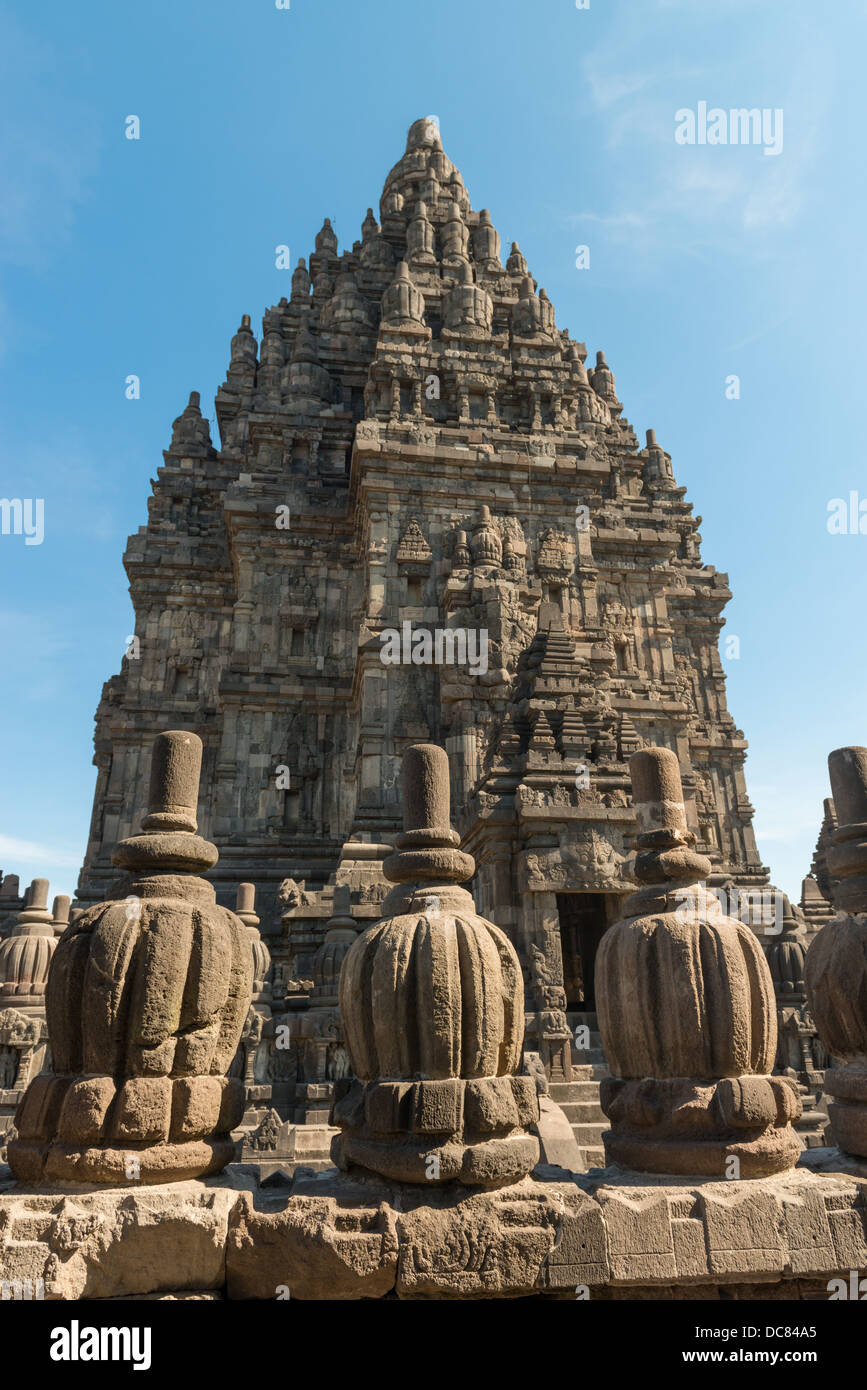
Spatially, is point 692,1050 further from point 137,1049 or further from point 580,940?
point 580,940

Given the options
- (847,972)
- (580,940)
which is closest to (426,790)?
(847,972)

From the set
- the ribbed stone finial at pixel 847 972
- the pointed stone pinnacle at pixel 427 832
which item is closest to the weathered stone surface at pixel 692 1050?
the ribbed stone finial at pixel 847 972

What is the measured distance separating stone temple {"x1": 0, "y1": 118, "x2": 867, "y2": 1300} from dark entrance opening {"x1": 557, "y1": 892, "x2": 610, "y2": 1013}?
0.09m

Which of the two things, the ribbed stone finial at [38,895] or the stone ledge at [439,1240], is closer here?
the stone ledge at [439,1240]

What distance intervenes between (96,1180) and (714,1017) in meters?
2.90

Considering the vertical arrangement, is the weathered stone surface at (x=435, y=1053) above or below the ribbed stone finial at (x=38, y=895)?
below

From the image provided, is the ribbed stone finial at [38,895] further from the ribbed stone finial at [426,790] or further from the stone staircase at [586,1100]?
the ribbed stone finial at [426,790]

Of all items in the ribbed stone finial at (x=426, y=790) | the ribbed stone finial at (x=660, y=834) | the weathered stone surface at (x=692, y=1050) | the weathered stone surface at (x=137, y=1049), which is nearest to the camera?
the weathered stone surface at (x=137, y=1049)

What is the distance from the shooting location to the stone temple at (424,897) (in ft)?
12.1

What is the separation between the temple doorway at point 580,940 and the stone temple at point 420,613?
0.21 ft

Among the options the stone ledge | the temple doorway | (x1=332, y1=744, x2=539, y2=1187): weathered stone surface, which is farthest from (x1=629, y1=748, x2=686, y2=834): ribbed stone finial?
the temple doorway

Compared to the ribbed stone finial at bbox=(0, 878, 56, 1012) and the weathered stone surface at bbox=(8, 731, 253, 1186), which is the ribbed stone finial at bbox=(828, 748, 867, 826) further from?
the ribbed stone finial at bbox=(0, 878, 56, 1012)

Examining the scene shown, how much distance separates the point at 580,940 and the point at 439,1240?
42.3 feet

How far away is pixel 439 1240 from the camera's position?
358 cm
